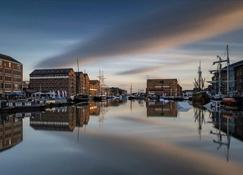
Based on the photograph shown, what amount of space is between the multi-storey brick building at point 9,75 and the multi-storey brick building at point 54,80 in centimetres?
5991

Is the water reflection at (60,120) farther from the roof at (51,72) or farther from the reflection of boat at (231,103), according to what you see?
the roof at (51,72)

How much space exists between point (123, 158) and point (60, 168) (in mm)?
3635

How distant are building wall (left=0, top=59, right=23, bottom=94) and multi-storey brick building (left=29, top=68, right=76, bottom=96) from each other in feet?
197

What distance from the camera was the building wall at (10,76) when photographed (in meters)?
110

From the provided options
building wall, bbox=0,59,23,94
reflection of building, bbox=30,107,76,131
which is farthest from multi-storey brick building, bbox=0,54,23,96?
reflection of building, bbox=30,107,76,131

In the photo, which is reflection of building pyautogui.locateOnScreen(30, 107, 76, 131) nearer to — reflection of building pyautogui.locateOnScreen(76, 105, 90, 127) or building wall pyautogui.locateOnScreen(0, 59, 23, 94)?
reflection of building pyautogui.locateOnScreen(76, 105, 90, 127)

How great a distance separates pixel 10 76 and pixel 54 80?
240 feet

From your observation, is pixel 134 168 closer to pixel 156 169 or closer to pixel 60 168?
pixel 156 169

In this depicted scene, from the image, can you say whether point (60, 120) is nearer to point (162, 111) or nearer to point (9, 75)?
point (162, 111)

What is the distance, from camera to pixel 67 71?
189125 millimetres

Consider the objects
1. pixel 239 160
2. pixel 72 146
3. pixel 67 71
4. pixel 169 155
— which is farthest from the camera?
pixel 67 71

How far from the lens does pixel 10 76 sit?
11675cm

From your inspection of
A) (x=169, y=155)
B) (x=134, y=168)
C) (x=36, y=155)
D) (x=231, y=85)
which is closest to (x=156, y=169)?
(x=134, y=168)

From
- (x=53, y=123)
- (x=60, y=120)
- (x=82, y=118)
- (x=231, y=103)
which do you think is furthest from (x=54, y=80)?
(x=53, y=123)
